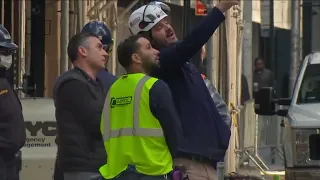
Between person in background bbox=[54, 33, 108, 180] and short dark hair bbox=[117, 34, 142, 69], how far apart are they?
871mm

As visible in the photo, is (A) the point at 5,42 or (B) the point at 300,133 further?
(B) the point at 300,133

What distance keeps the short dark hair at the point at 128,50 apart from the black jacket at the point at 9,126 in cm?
119

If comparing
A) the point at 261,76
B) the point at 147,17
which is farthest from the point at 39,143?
the point at 261,76

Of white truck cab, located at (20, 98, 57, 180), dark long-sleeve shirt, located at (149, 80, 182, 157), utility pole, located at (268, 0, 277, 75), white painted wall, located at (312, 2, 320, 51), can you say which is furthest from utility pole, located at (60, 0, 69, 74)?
white painted wall, located at (312, 2, 320, 51)

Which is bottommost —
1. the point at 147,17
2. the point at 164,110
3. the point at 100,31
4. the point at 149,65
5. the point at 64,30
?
the point at 164,110

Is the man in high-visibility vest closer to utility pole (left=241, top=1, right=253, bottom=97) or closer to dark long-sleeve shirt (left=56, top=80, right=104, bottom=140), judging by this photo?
dark long-sleeve shirt (left=56, top=80, right=104, bottom=140)

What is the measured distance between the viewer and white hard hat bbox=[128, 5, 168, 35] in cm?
611

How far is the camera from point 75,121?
6523 mm

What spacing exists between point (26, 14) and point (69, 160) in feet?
30.6

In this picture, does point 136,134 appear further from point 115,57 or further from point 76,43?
point 115,57

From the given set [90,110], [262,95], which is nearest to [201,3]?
[262,95]

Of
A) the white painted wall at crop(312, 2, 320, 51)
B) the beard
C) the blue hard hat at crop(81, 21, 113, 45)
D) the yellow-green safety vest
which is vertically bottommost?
the white painted wall at crop(312, 2, 320, 51)

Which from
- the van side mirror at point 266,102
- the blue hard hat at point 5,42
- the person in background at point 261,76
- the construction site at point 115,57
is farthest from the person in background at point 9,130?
the person in background at point 261,76

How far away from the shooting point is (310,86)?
10125mm
